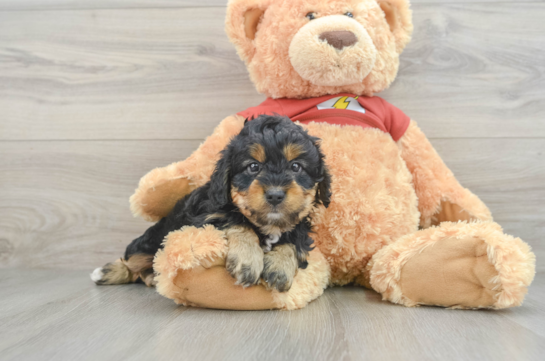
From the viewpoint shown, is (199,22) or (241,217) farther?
(199,22)

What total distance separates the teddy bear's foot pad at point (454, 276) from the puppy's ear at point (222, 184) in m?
0.59

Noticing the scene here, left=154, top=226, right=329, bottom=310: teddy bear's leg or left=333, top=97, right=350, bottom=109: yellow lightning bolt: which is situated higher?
left=333, top=97, right=350, bottom=109: yellow lightning bolt

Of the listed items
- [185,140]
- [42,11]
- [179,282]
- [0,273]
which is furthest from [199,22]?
[0,273]

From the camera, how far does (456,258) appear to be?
1.25m

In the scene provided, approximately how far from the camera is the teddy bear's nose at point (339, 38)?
147 centimetres

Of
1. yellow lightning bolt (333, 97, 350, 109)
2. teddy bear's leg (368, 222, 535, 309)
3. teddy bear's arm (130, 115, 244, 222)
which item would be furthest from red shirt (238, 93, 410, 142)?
teddy bear's leg (368, 222, 535, 309)

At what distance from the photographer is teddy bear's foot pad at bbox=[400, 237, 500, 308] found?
122cm

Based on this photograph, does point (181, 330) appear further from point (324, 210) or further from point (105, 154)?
point (105, 154)

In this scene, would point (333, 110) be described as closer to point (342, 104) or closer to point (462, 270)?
point (342, 104)

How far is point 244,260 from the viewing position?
118 centimetres

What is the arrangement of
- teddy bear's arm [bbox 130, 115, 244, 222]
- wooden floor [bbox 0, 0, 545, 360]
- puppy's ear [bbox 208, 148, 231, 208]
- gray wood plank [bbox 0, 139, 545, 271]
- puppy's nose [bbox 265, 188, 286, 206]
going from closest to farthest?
puppy's nose [bbox 265, 188, 286, 206] → puppy's ear [bbox 208, 148, 231, 208] → teddy bear's arm [bbox 130, 115, 244, 222] → wooden floor [bbox 0, 0, 545, 360] → gray wood plank [bbox 0, 139, 545, 271]

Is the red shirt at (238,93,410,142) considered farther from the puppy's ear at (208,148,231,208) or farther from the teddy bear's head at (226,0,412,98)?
the puppy's ear at (208,148,231,208)

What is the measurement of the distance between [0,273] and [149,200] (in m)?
0.93

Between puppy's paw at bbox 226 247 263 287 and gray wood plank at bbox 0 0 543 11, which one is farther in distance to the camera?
gray wood plank at bbox 0 0 543 11
